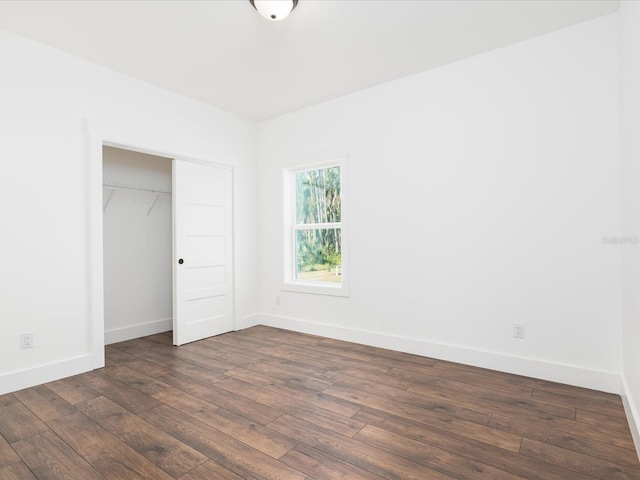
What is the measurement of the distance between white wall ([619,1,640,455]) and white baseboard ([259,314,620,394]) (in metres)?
0.22

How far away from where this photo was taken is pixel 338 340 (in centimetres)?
397

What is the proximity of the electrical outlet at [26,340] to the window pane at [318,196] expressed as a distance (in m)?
2.93

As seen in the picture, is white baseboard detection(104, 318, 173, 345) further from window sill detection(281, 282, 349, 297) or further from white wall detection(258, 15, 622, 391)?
white wall detection(258, 15, 622, 391)

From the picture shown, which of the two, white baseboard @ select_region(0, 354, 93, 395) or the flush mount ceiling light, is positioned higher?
the flush mount ceiling light

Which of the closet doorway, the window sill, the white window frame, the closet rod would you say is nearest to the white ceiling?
the white window frame

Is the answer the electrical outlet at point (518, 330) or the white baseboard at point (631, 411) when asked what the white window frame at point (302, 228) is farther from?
the white baseboard at point (631, 411)

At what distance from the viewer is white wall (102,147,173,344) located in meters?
4.11

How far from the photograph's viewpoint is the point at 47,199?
9.49ft

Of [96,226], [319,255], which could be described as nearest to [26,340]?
[96,226]

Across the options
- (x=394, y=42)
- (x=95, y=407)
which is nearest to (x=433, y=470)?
(x=95, y=407)

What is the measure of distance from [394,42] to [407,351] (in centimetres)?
285

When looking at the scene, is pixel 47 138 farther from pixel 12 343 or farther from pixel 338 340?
pixel 338 340

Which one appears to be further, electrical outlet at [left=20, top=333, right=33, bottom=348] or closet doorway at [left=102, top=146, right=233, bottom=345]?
closet doorway at [left=102, top=146, right=233, bottom=345]

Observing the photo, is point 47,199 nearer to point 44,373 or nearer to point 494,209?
point 44,373
